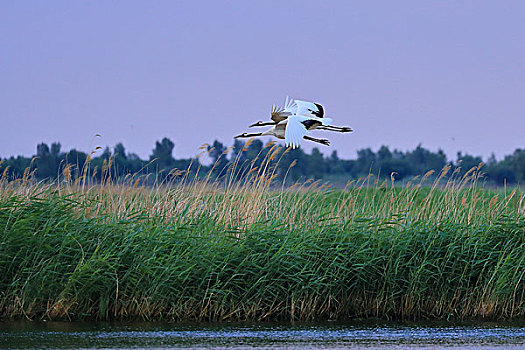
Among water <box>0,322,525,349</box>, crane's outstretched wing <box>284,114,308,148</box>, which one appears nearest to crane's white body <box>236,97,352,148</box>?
crane's outstretched wing <box>284,114,308,148</box>

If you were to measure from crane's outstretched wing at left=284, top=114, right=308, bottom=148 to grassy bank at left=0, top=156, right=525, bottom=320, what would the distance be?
1467 mm

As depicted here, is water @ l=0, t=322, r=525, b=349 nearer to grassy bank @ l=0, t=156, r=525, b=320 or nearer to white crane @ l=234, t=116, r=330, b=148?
grassy bank @ l=0, t=156, r=525, b=320

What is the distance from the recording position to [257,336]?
781cm

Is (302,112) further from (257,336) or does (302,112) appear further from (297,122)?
(257,336)

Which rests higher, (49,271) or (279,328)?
(49,271)

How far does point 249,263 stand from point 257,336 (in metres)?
1.41

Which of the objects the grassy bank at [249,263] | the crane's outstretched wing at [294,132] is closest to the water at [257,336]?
the grassy bank at [249,263]

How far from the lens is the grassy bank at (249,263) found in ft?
28.9

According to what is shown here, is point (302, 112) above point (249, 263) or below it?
above

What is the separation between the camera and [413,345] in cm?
748

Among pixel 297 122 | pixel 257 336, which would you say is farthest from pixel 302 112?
pixel 257 336

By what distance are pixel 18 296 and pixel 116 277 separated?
128cm

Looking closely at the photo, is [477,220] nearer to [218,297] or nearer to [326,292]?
[326,292]

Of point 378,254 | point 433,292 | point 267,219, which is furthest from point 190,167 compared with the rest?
point 433,292
